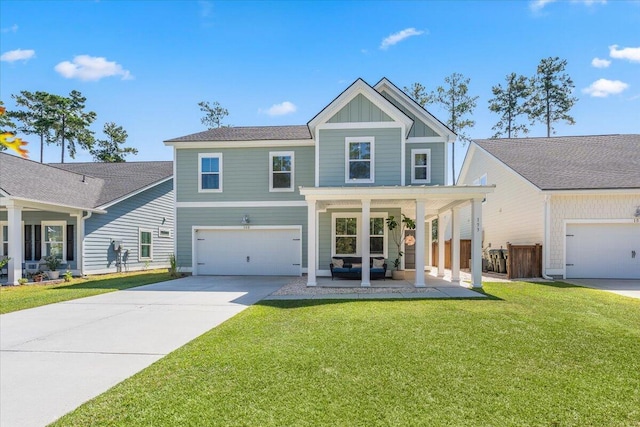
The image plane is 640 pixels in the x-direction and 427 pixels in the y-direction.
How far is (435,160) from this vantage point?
13.9m

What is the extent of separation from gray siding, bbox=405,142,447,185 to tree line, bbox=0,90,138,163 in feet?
106

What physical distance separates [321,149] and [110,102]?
74.8 ft

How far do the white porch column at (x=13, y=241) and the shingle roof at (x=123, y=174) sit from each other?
3.06 metres

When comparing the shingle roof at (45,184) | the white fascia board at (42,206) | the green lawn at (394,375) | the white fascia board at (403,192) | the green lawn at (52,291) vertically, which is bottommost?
the green lawn at (52,291)

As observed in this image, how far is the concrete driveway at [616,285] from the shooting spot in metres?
10.0

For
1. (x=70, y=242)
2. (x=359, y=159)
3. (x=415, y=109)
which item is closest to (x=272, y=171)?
(x=359, y=159)

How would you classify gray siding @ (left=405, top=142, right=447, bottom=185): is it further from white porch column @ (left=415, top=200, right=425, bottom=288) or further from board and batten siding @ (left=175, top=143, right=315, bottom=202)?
board and batten siding @ (left=175, top=143, right=315, bottom=202)

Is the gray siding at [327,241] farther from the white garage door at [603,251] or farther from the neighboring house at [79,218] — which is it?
the neighboring house at [79,218]

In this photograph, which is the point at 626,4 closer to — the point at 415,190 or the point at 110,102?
the point at 415,190

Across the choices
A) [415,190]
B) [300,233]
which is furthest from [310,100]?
[415,190]

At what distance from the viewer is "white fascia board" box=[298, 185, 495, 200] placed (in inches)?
409

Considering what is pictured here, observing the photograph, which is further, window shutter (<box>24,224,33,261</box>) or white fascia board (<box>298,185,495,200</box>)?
window shutter (<box>24,224,33,261</box>)

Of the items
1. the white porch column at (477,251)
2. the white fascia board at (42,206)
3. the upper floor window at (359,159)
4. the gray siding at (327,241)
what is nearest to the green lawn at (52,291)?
the white fascia board at (42,206)

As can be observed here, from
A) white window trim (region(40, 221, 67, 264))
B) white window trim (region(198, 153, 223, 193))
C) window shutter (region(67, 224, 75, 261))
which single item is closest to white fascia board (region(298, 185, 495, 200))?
white window trim (region(198, 153, 223, 193))
